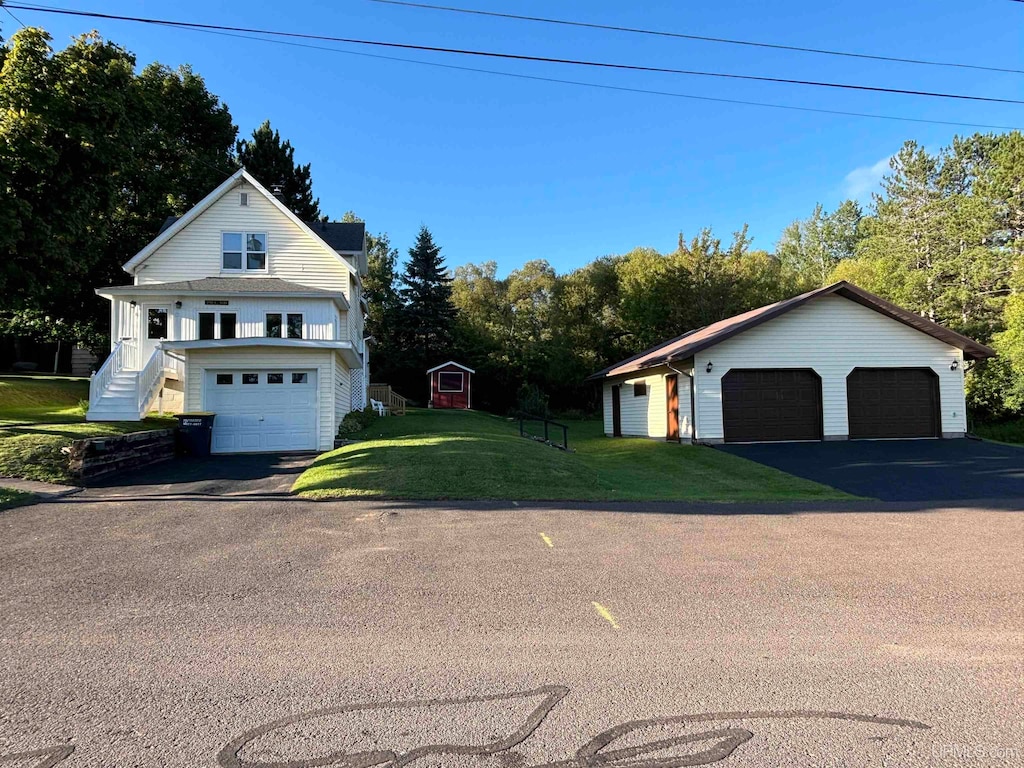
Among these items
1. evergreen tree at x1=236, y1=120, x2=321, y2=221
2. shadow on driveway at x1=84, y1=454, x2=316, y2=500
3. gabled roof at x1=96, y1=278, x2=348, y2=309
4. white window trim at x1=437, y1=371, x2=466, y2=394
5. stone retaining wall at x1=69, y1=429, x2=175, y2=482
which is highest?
evergreen tree at x1=236, y1=120, x2=321, y2=221

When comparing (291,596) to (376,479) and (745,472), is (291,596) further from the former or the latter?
(745,472)

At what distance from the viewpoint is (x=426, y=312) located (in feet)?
133

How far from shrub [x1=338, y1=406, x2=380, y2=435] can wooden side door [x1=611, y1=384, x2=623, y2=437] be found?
33.9 feet

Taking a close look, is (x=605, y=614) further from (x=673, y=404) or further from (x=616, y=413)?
(x=616, y=413)

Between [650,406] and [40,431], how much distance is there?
18110mm

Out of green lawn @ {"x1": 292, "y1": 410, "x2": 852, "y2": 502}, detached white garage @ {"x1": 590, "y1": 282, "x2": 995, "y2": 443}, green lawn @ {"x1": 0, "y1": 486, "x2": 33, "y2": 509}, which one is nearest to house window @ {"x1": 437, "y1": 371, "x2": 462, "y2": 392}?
detached white garage @ {"x1": 590, "y1": 282, "x2": 995, "y2": 443}

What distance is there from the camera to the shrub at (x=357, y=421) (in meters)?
19.4

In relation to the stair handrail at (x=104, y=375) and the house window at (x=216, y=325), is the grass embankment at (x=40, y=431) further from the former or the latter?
the house window at (x=216, y=325)

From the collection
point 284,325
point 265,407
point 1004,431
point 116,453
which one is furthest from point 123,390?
point 1004,431

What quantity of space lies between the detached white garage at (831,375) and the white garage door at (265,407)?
1149cm

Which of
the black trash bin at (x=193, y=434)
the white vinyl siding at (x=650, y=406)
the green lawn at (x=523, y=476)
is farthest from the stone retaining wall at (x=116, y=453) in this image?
the white vinyl siding at (x=650, y=406)

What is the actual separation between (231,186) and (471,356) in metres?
23.0

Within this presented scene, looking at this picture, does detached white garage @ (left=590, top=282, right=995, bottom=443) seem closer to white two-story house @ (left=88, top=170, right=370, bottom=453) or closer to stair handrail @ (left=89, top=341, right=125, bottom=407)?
white two-story house @ (left=88, top=170, right=370, bottom=453)

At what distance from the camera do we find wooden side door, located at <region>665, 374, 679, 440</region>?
19.6 m
